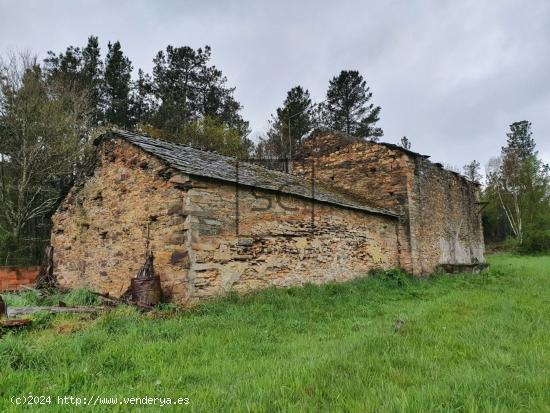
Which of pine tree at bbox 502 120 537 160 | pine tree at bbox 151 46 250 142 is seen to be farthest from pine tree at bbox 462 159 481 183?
pine tree at bbox 151 46 250 142

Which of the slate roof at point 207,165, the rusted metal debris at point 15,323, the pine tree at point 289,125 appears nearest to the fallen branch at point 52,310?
the rusted metal debris at point 15,323

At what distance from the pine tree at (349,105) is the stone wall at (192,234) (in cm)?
2150

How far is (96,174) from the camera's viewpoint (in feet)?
33.8

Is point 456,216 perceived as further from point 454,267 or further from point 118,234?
point 118,234

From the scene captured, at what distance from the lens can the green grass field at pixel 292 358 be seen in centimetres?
320

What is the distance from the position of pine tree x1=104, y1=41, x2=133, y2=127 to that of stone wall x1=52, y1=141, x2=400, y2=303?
1561 cm

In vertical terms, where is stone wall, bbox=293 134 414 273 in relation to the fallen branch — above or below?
above

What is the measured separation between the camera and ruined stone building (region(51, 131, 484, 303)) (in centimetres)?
777

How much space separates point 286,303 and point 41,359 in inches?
178

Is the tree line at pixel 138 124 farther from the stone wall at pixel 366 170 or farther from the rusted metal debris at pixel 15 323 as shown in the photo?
the rusted metal debris at pixel 15 323

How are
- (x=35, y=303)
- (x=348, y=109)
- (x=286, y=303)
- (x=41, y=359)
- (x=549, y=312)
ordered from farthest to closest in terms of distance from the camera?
(x=348, y=109) < (x=35, y=303) < (x=286, y=303) < (x=549, y=312) < (x=41, y=359)

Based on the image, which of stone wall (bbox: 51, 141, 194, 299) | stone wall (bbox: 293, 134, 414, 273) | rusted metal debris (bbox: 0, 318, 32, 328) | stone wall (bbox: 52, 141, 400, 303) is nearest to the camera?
rusted metal debris (bbox: 0, 318, 32, 328)

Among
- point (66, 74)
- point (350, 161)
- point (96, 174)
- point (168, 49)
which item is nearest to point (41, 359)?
point (96, 174)

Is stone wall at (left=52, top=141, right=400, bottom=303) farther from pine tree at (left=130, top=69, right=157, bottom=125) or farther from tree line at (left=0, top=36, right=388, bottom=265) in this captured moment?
pine tree at (left=130, top=69, right=157, bottom=125)
